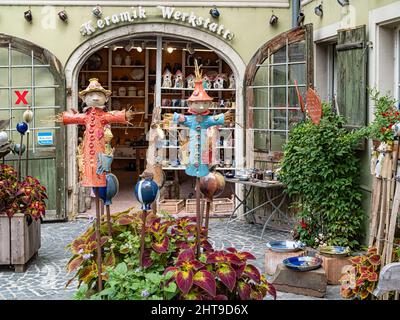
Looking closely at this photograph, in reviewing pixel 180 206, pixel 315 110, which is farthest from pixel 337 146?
pixel 180 206

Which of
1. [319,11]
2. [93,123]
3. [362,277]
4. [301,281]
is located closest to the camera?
[93,123]

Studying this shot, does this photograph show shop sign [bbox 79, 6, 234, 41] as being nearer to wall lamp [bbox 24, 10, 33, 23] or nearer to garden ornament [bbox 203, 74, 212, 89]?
wall lamp [bbox 24, 10, 33, 23]

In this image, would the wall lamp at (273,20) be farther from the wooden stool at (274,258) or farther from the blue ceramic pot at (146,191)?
the blue ceramic pot at (146,191)

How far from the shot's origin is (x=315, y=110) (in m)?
7.94

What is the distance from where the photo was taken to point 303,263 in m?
6.82

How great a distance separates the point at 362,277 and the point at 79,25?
700 centimetres

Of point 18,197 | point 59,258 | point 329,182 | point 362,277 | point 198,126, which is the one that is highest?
point 198,126

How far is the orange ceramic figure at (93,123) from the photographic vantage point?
4.65 meters

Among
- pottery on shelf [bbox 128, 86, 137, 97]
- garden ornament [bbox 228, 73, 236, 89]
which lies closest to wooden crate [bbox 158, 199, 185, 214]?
garden ornament [bbox 228, 73, 236, 89]

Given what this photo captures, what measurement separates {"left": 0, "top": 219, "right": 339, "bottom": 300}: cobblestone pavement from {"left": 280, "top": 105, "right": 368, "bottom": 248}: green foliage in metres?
0.89

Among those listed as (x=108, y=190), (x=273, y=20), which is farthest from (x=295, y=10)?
(x=108, y=190)

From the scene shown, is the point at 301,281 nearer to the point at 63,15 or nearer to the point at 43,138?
the point at 43,138

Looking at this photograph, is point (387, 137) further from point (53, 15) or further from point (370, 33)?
point (53, 15)
